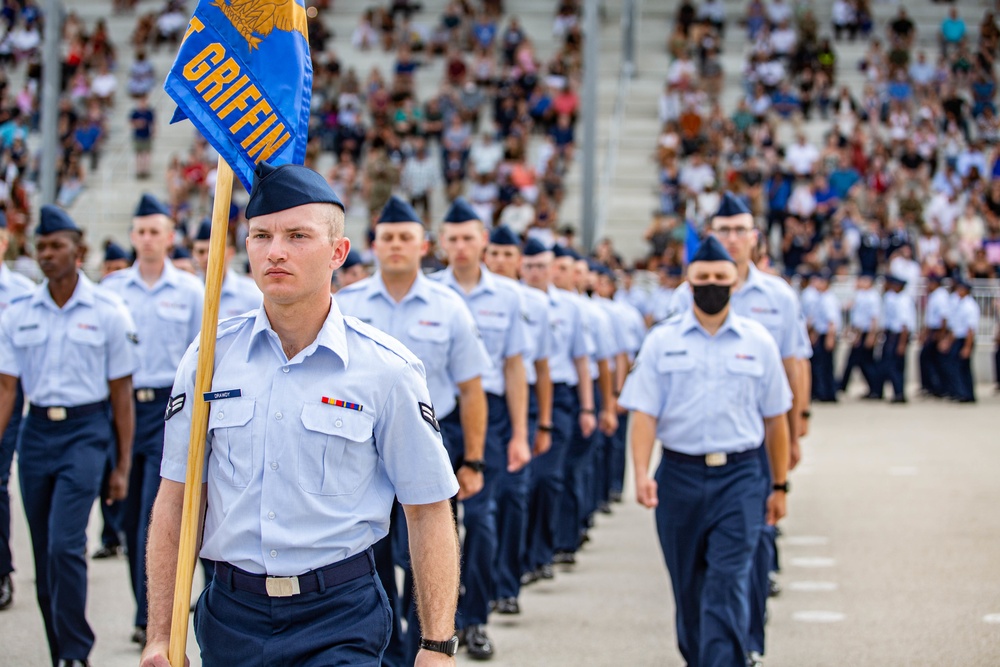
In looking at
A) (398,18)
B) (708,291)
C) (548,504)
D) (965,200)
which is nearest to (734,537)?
(708,291)

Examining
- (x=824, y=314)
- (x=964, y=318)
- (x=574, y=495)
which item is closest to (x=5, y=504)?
(x=574, y=495)

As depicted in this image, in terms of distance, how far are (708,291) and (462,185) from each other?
22.5 m

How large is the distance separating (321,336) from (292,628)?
0.76 m

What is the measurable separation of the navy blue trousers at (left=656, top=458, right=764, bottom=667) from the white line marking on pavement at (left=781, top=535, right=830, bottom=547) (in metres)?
4.29

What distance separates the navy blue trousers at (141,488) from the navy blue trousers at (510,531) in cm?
199

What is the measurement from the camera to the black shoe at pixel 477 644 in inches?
293

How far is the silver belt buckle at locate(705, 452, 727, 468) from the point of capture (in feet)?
21.9

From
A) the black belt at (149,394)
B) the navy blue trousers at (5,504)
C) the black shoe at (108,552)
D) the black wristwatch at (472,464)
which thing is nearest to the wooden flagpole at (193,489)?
the black wristwatch at (472,464)

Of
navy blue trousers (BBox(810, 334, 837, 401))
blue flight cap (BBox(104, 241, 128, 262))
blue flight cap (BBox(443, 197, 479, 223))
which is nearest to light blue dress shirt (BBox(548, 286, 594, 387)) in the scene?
blue flight cap (BBox(443, 197, 479, 223))

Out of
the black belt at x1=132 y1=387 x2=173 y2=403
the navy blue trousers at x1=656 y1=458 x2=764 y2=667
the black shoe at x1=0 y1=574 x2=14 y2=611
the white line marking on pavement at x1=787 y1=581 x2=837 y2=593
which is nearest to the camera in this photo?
the navy blue trousers at x1=656 y1=458 x2=764 y2=667

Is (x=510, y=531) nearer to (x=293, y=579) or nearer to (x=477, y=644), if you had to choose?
(x=477, y=644)

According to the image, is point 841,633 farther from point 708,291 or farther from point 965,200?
point 965,200

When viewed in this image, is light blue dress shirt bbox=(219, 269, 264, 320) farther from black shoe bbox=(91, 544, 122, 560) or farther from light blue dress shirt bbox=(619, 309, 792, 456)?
light blue dress shirt bbox=(619, 309, 792, 456)

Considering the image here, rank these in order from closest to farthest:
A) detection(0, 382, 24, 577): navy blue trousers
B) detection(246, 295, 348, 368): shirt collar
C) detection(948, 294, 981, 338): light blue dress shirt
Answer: detection(246, 295, 348, 368): shirt collar → detection(0, 382, 24, 577): navy blue trousers → detection(948, 294, 981, 338): light blue dress shirt
